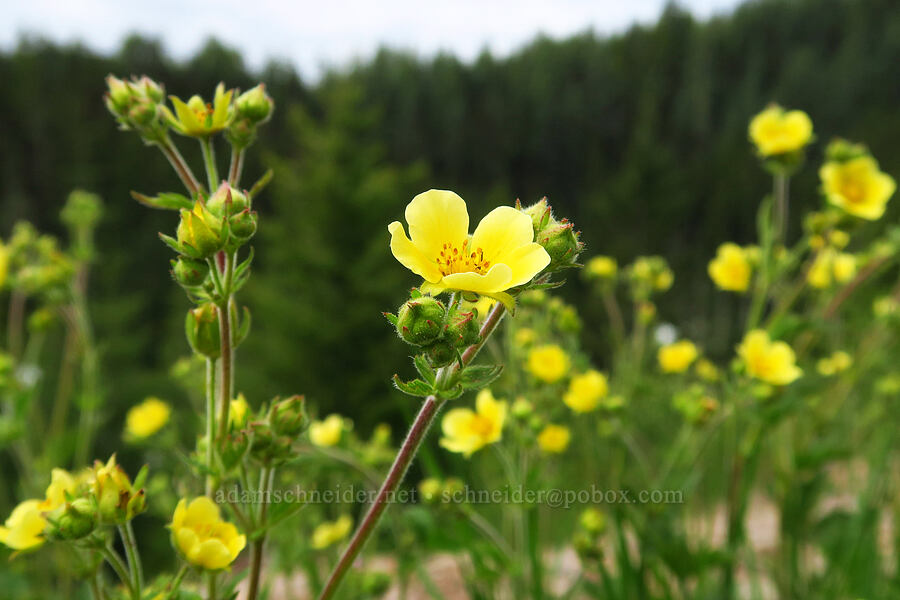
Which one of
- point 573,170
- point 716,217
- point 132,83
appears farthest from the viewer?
point 573,170

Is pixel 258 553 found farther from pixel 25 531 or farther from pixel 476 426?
pixel 476 426

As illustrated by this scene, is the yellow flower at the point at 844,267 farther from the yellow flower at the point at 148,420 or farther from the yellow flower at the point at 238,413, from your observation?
the yellow flower at the point at 148,420

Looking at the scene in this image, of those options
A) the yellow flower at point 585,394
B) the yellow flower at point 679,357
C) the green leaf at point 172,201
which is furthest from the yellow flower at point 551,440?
the green leaf at point 172,201

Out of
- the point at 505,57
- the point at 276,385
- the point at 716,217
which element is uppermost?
the point at 505,57

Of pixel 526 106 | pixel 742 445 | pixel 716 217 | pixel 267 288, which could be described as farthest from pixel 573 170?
pixel 742 445

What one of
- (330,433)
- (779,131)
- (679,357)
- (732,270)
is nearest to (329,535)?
(330,433)

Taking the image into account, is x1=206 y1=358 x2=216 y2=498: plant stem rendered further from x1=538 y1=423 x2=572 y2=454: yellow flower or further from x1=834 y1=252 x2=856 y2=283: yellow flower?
x1=834 y1=252 x2=856 y2=283: yellow flower

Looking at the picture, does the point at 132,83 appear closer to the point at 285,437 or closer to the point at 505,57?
the point at 285,437
